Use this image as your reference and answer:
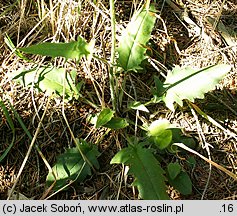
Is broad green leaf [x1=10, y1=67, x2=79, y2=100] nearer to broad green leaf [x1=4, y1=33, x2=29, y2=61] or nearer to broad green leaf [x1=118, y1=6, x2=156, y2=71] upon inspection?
broad green leaf [x1=4, y1=33, x2=29, y2=61]

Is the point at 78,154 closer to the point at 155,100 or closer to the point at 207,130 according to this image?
the point at 155,100

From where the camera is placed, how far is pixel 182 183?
164 centimetres

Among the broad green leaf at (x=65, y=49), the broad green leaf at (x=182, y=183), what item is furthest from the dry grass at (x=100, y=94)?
the broad green leaf at (x=65, y=49)

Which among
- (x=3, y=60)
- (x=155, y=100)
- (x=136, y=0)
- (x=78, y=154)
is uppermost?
(x=136, y=0)

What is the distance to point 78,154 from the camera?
5.51 ft

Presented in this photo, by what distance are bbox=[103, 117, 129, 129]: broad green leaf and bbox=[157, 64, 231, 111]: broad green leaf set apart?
0.15 meters

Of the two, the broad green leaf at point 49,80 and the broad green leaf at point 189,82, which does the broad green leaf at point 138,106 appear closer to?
the broad green leaf at point 189,82

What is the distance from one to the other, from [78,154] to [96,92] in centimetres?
24

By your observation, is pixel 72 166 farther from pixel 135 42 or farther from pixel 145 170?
pixel 135 42

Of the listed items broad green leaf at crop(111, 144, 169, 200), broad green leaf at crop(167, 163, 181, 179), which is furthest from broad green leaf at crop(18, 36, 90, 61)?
broad green leaf at crop(167, 163, 181, 179)

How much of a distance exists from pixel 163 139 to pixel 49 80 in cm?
44

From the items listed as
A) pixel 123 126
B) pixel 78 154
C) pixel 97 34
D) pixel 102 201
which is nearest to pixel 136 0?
pixel 97 34

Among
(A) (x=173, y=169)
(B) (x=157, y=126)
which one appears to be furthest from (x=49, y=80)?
(A) (x=173, y=169)

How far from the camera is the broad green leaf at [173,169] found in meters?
1.63
